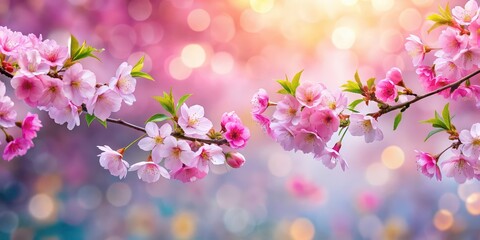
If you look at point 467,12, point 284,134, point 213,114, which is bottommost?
point 213,114

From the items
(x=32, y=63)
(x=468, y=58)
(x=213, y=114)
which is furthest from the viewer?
(x=213, y=114)

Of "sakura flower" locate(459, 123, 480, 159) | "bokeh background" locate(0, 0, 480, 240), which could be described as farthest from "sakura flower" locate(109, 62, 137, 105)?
A: "bokeh background" locate(0, 0, 480, 240)

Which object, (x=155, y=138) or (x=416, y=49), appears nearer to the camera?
(x=155, y=138)

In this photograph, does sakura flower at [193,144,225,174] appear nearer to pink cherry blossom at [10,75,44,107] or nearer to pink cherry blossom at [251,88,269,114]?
pink cherry blossom at [251,88,269,114]

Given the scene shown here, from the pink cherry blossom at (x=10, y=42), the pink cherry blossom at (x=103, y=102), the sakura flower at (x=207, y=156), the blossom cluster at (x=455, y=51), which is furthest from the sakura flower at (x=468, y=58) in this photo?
the pink cherry blossom at (x=10, y=42)

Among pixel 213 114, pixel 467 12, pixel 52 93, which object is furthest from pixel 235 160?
pixel 213 114

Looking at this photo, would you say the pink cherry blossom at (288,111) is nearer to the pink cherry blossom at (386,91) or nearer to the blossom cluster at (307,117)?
the blossom cluster at (307,117)

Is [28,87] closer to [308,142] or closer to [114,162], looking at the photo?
[114,162]
